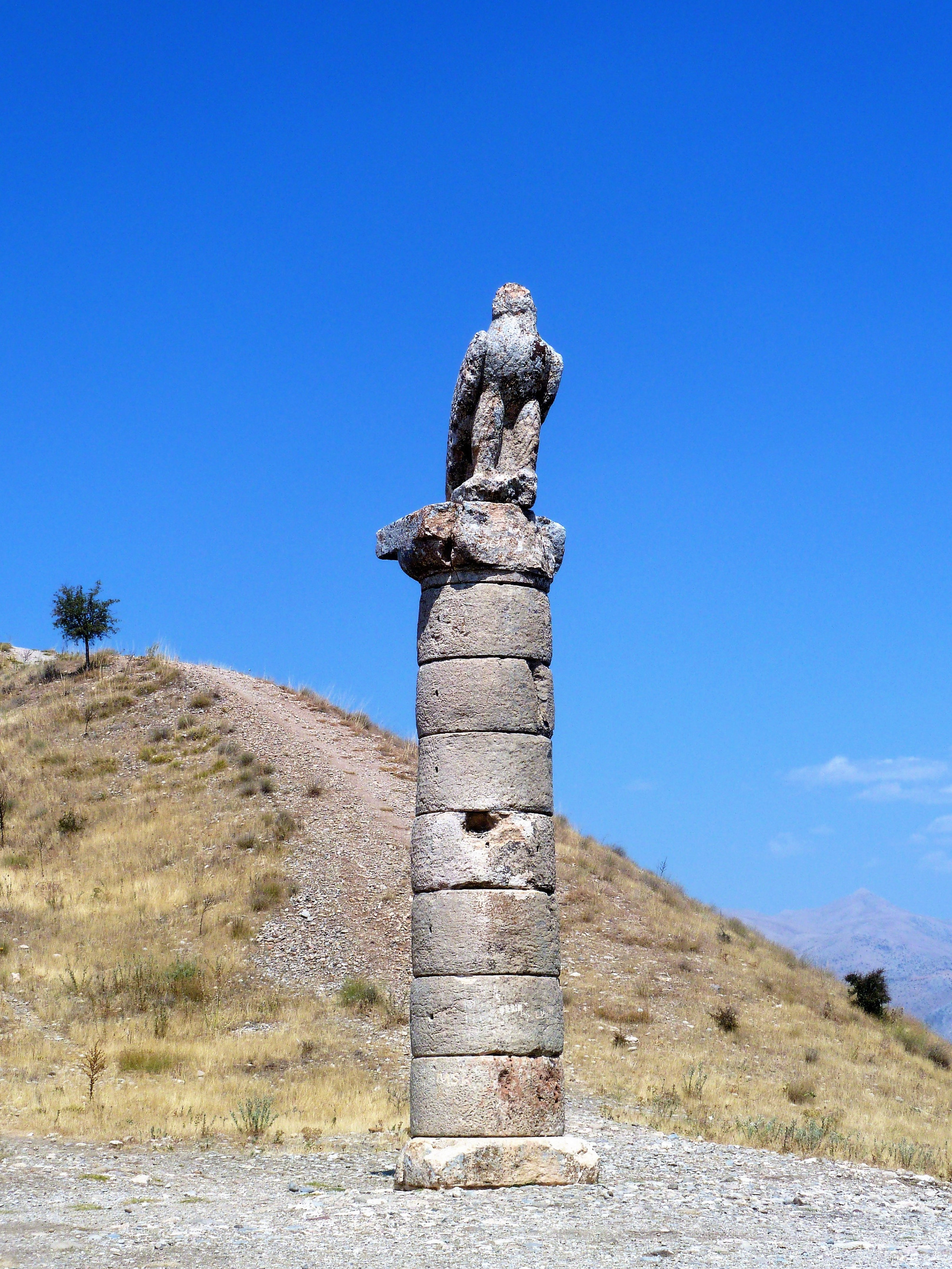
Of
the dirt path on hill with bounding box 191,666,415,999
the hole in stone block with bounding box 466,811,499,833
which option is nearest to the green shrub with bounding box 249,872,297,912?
the dirt path on hill with bounding box 191,666,415,999

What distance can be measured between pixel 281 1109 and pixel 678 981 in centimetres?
941

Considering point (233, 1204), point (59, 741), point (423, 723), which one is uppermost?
point (59, 741)

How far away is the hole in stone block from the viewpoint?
10.1 meters

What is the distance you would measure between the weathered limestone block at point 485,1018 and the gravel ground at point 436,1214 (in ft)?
3.28

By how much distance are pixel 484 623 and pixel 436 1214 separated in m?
4.36

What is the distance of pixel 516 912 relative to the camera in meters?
Answer: 9.91

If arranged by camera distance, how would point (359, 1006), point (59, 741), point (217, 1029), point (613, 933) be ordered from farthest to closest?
point (59, 741), point (613, 933), point (359, 1006), point (217, 1029)

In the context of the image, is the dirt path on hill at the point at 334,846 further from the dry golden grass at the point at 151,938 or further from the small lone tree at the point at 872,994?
the small lone tree at the point at 872,994

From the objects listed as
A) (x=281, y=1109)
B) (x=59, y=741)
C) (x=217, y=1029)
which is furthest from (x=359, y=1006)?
(x=59, y=741)

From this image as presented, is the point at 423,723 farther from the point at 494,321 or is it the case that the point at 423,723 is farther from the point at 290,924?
the point at 290,924

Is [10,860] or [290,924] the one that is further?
[10,860]

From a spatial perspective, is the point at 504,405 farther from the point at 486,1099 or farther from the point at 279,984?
the point at 279,984

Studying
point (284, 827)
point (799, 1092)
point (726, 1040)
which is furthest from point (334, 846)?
point (799, 1092)

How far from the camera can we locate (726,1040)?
758 inches
